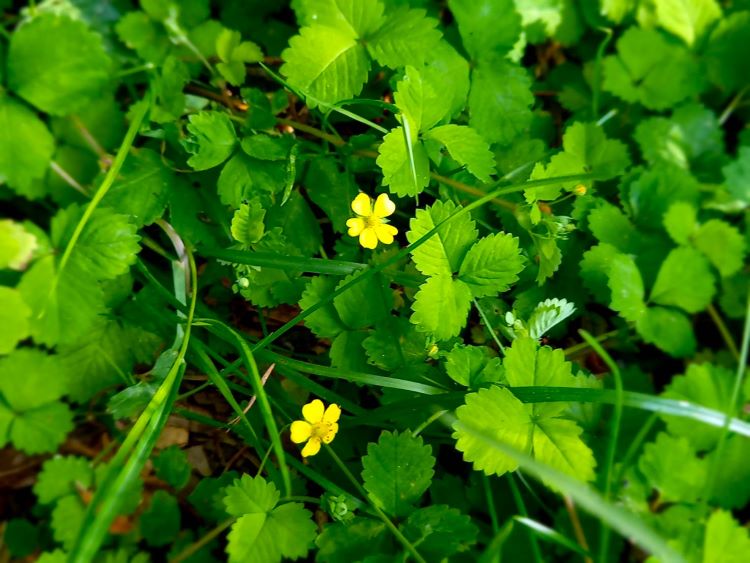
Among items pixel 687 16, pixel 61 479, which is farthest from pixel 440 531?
pixel 687 16

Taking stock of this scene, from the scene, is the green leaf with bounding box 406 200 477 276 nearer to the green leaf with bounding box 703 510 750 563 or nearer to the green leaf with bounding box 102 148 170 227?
the green leaf with bounding box 102 148 170 227

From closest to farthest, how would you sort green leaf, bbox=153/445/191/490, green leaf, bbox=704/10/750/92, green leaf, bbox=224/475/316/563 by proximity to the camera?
green leaf, bbox=224/475/316/563 < green leaf, bbox=153/445/191/490 < green leaf, bbox=704/10/750/92

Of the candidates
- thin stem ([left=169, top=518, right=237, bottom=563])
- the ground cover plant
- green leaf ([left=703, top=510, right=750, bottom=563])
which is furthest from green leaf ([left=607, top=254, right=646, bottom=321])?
thin stem ([left=169, top=518, right=237, bottom=563])

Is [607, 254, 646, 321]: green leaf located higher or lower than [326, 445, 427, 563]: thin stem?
higher

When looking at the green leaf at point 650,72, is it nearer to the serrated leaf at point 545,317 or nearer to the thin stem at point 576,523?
the serrated leaf at point 545,317

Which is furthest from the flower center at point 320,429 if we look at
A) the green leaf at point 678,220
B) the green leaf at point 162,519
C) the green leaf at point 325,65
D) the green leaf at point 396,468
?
the green leaf at point 678,220

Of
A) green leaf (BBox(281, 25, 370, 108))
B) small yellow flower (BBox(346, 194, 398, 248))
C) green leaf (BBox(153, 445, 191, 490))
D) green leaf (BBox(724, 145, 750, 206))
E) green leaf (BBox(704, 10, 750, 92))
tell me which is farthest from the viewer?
green leaf (BBox(704, 10, 750, 92))

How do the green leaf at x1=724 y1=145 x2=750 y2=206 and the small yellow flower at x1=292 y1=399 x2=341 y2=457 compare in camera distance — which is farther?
the green leaf at x1=724 y1=145 x2=750 y2=206

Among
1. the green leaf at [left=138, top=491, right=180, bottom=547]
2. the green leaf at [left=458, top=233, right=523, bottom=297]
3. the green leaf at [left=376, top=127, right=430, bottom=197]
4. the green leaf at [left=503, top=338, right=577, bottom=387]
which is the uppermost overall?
the green leaf at [left=376, top=127, right=430, bottom=197]
